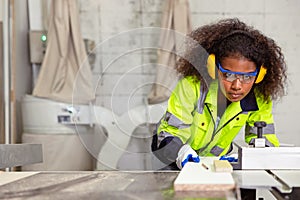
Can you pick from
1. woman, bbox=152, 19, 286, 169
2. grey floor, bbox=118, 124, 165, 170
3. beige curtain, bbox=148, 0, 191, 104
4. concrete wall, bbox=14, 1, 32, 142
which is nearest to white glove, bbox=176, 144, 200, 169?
woman, bbox=152, 19, 286, 169

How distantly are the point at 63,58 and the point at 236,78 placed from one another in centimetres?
145

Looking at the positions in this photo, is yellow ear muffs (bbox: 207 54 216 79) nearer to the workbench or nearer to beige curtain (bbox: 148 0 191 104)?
the workbench

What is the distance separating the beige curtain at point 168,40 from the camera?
226 cm

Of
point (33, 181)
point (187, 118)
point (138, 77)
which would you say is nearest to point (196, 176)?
point (33, 181)

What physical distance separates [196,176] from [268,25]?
2034mm

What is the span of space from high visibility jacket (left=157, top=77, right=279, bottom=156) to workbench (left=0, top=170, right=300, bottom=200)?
1.16 ft

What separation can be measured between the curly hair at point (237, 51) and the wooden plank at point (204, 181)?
61cm

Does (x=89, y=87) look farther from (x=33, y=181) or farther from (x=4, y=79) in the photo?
(x=33, y=181)

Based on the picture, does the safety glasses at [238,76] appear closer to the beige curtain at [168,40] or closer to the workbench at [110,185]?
the workbench at [110,185]

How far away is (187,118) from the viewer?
55.8 inches

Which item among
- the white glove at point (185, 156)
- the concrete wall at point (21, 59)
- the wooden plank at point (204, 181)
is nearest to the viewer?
the wooden plank at point (204, 181)

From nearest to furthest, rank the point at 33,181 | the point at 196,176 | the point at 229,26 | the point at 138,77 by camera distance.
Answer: the point at 196,176 < the point at 33,181 < the point at 229,26 < the point at 138,77

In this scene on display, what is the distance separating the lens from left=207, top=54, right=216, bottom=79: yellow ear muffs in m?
1.44

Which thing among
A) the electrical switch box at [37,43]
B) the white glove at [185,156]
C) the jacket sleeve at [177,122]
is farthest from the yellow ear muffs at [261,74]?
the electrical switch box at [37,43]
